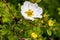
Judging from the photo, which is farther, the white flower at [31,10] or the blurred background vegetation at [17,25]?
the white flower at [31,10]

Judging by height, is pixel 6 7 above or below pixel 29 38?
above

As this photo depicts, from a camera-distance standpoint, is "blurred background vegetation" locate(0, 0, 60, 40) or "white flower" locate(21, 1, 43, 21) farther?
"white flower" locate(21, 1, 43, 21)

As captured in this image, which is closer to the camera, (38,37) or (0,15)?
(0,15)

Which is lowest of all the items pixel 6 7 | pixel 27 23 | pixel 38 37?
pixel 38 37

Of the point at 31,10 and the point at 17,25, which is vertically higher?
the point at 31,10

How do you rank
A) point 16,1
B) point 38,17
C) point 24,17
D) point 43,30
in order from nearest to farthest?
point 24,17 → point 38,17 → point 43,30 → point 16,1

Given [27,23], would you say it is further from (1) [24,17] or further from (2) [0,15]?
(2) [0,15]

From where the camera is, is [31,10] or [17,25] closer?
[17,25]

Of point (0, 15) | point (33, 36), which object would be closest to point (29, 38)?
point (33, 36)

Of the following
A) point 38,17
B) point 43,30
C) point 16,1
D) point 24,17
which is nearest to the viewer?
point 24,17

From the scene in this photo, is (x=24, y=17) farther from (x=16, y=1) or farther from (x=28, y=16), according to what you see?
(x=16, y=1)
